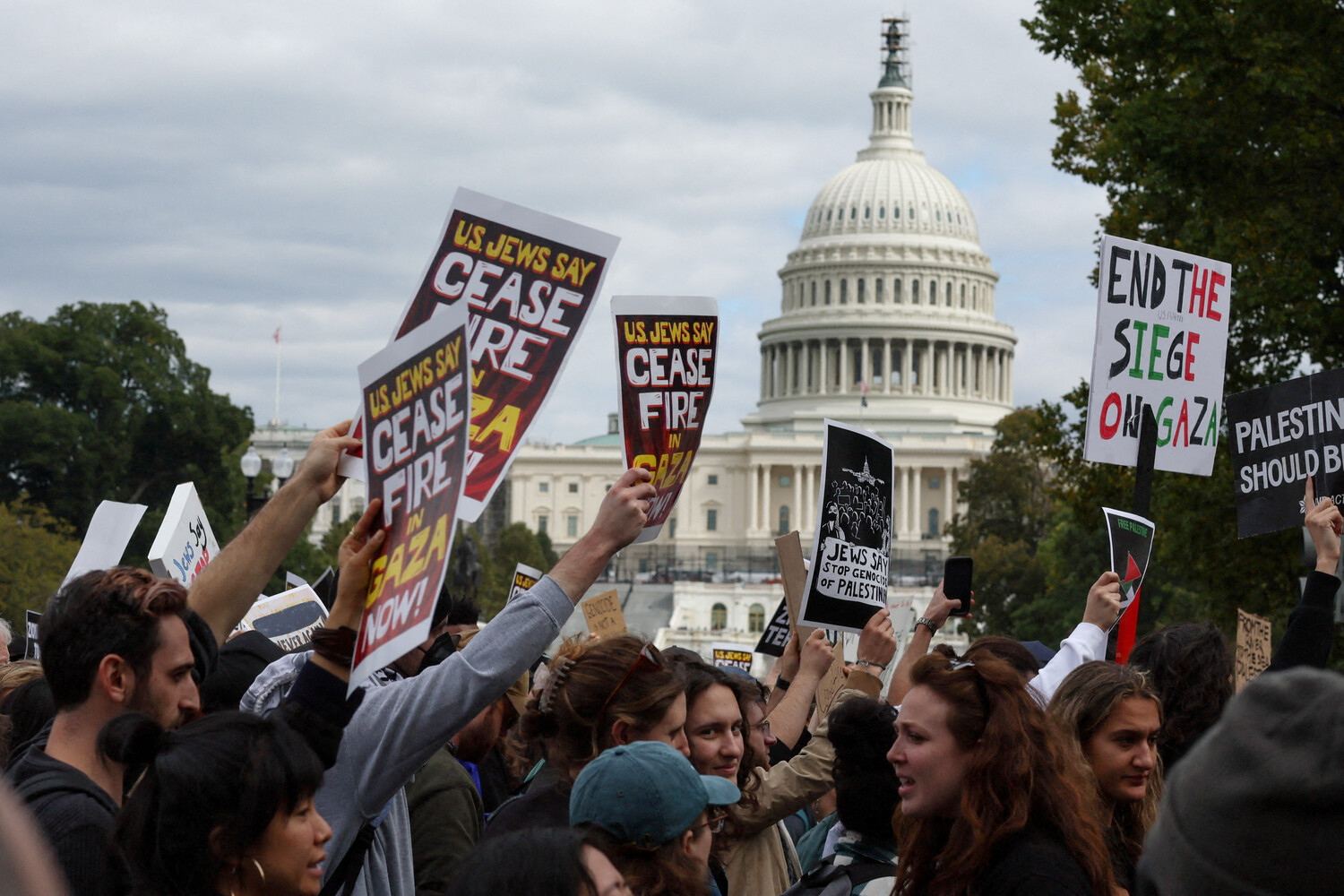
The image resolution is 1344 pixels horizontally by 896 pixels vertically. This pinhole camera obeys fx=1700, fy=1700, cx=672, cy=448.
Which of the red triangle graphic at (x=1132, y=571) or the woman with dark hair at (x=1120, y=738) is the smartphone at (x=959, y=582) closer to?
the red triangle graphic at (x=1132, y=571)

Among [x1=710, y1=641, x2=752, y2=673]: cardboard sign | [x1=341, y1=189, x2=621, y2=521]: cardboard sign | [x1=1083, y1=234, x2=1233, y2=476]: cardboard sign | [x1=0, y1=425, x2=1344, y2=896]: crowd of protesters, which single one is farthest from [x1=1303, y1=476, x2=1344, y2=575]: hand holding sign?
[x1=710, y1=641, x2=752, y2=673]: cardboard sign

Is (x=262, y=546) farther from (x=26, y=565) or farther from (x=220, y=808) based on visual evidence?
(x=26, y=565)

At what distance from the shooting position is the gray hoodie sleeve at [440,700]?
3578 mm

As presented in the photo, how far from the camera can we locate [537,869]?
9.48ft

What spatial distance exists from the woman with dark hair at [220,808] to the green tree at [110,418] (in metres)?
52.7

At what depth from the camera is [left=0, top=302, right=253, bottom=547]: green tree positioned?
5566cm

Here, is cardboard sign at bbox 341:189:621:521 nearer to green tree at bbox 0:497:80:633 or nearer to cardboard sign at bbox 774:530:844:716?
cardboard sign at bbox 774:530:844:716

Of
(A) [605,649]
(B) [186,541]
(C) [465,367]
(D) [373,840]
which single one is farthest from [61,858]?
(B) [186,541]

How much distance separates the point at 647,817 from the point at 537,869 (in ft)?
2.06

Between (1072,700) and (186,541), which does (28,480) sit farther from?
(1072,700)

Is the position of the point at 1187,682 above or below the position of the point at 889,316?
below

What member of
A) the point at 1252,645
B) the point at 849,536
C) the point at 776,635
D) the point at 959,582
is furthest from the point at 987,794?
the point at 776,635

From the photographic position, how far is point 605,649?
4.52m

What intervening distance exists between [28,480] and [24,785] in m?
56.8
